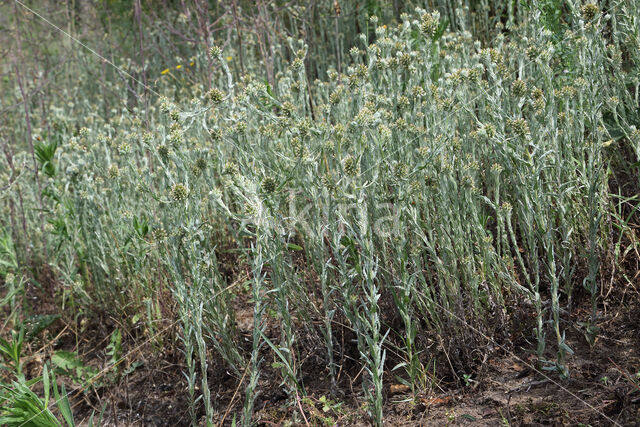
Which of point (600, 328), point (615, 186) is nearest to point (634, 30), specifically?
point (615, 186)

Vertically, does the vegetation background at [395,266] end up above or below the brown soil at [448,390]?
above

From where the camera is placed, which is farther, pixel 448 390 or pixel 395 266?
pixel 395 266

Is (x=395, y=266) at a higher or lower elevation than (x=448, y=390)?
higher

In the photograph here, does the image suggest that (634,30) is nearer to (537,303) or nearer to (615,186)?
(615,186)

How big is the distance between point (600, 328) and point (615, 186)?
0.93 metres

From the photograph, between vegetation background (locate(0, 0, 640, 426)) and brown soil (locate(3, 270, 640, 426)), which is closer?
brown soil (locate(3, 270, 640, 426))

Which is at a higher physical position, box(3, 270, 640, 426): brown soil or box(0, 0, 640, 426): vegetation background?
box(0, 0, 640, 426): vegetation background

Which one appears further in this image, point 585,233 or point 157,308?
point 157,308

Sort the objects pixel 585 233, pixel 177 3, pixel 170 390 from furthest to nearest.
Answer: pixel 177 3, pixel 170 390, pixel 585 233

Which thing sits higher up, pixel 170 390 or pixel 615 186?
pixel 615 186

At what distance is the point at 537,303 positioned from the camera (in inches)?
73.9

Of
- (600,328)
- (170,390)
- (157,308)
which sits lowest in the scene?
(170,390)

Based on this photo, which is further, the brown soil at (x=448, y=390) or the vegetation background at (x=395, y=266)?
the vegetation background at (x=395, y=266)

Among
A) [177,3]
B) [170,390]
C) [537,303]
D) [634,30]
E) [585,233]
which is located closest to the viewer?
[537,303]
